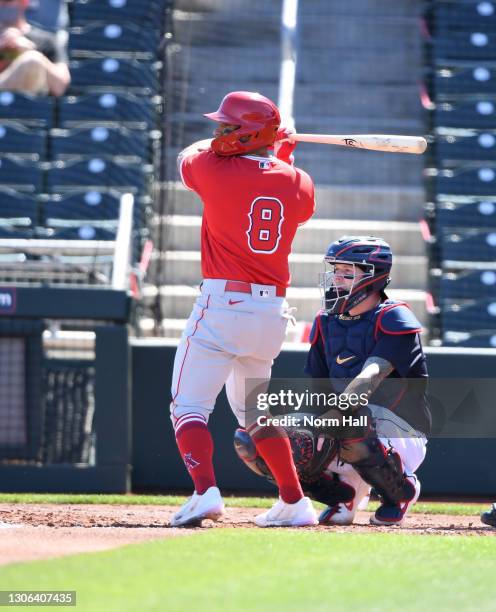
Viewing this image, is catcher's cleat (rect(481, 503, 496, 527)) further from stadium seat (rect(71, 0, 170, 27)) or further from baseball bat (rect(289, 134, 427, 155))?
stadium seat (rect(71, 0, 170, 27))

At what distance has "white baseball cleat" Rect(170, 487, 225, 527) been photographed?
469cm

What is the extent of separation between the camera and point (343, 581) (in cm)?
333

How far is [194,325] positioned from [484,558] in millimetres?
1542

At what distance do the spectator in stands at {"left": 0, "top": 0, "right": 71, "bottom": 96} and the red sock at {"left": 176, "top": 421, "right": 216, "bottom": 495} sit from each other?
6.22 metres

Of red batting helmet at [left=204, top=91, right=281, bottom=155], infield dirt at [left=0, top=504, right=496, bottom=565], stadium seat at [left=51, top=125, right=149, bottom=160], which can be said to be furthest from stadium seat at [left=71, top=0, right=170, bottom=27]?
red batting helmet at [left=204, top=91, right=281, bottom=155]

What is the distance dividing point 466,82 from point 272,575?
7.89 meters

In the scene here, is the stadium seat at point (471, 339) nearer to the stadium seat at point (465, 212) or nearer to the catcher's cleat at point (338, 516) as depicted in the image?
the stadium seat at point (465, 212)

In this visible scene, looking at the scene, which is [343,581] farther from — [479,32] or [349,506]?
[479,32]

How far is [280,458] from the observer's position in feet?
15.8

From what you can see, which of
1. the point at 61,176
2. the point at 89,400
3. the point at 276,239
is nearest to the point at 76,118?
the point at 61,176

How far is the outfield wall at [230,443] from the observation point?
7.24 m

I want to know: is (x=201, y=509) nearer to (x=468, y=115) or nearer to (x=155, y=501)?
(x=155, y=501)

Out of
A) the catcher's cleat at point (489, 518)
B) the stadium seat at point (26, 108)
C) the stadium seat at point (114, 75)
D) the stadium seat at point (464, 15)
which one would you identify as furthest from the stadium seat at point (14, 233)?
the catcher's cleat at point (489, 518)

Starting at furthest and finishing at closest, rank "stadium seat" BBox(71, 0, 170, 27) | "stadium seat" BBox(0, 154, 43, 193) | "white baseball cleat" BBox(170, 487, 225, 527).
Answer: "stadium seat" BBox(71, 0, 170, 27)
"stadium seat" BBox(0, 154, 43, 193)
"white baseball cleat" BBox(170, 487, 225, 527)
